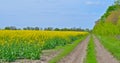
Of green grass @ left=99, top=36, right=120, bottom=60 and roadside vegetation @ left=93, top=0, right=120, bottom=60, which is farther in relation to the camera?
roadside vegetation @ left=93, top=0, right=120, bottom=60

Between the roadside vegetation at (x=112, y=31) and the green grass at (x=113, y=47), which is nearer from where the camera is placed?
the green grass at (x=113, y=47)

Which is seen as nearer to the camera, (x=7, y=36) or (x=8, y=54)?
(x=8, y=54)

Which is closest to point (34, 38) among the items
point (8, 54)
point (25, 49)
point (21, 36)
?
point (21, 36)

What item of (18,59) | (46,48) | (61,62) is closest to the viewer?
(61,62)

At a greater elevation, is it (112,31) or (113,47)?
(112,31)

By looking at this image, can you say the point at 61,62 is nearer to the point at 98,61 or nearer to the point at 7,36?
the point at 98,61

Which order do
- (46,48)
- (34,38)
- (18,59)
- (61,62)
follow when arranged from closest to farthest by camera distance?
(61,62), (18,59), (46,48), (34,38)

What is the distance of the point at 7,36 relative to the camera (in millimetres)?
46562

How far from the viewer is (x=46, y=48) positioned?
46.4 meters

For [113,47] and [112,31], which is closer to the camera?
[113,47]

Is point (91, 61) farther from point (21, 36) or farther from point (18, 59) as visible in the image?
point (21, 36)

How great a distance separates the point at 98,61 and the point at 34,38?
2411 centimetres

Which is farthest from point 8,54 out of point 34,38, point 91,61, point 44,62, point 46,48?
point 34,38

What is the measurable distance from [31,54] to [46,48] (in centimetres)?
1636
